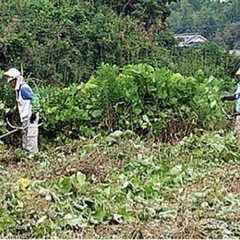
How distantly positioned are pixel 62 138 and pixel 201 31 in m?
19.7

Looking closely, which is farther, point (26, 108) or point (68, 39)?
point (68, 39)

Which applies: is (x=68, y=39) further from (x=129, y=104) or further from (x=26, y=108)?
(x=26, y=108)

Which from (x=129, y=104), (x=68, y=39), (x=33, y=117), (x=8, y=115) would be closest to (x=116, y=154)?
(x=33, y=117)

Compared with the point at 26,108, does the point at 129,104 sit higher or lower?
lower

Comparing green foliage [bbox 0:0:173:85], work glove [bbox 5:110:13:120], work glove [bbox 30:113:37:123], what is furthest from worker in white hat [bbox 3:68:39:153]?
green foliage [bbox 0:0:173:85]

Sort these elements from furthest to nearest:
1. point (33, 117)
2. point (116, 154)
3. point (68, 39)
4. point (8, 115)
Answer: point (68, 39) < point (8, 115) < point (33, 117) < point (116, 154)

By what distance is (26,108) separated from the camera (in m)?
5.39

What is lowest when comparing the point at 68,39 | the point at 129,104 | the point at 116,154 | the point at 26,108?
the point at 68,39

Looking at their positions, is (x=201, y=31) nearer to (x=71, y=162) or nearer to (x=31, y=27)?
(x=31, y=27)

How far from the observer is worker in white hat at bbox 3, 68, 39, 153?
5359 mm

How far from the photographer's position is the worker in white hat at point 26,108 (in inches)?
211

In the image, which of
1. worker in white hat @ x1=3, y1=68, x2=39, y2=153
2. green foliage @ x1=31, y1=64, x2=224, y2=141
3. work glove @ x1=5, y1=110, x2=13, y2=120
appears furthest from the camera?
green foliage @ x1=31, y1=64, x2=224, y2=141

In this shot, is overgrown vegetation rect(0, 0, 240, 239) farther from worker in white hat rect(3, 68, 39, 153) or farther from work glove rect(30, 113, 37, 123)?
work glove rect(30, 113, 37, 123)

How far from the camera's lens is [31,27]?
12.2 metres
